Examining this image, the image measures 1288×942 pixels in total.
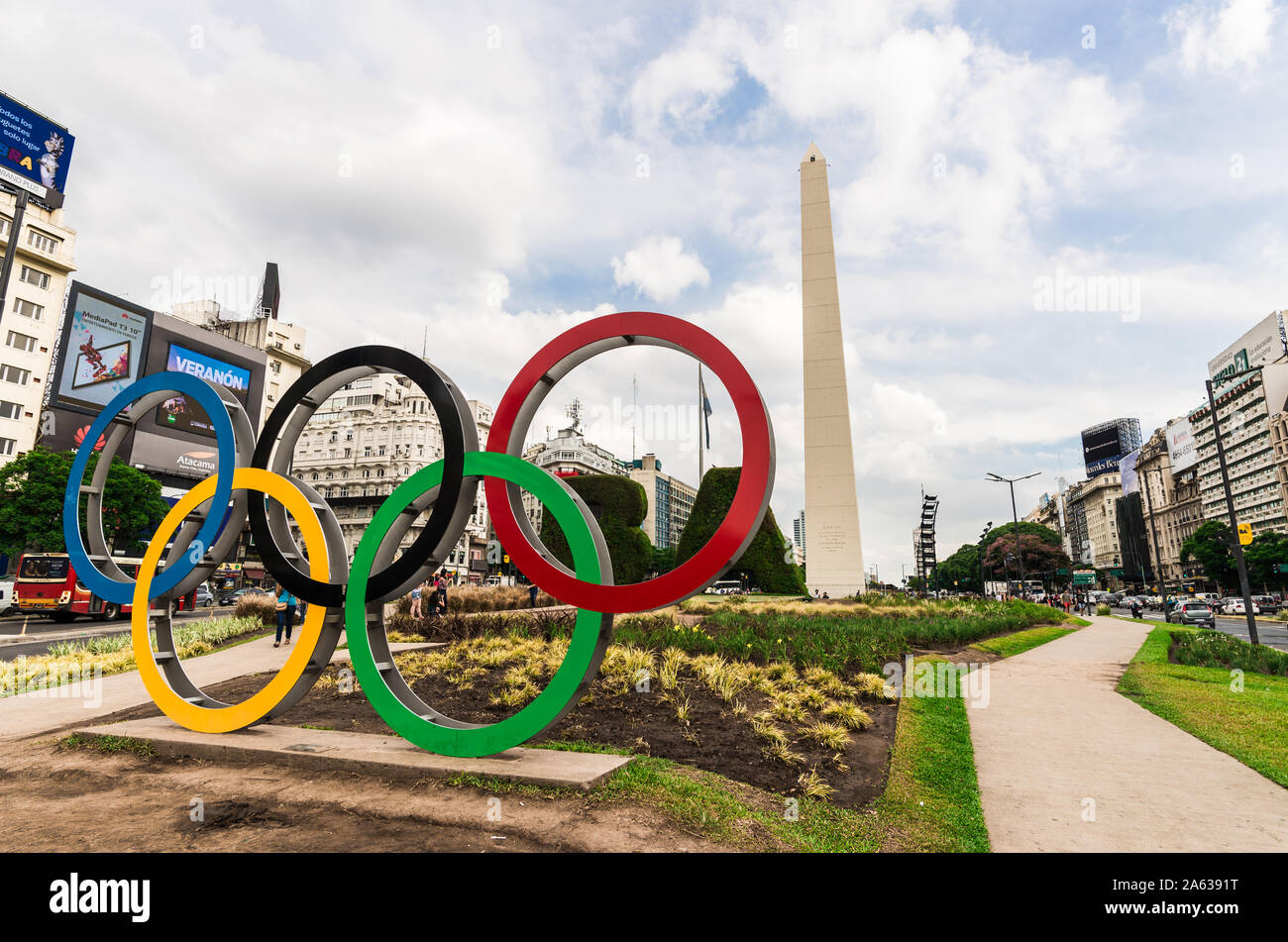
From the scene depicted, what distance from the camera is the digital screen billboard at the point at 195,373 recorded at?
52.2m

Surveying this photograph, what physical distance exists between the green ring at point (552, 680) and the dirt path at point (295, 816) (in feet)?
2.25

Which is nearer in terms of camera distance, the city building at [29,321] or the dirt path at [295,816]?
the dirt path at [295,816]

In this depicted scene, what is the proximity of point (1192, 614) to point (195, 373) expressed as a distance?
7129 cm

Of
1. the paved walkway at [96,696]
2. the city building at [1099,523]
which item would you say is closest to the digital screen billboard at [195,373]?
the paved walkway at [96,696]

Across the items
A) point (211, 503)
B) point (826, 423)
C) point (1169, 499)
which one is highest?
point (1169, 499)

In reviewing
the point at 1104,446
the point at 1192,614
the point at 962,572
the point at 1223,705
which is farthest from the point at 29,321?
the point at 1104,446

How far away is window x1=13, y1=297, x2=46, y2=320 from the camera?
45938 mm

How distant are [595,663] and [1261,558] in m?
71.8

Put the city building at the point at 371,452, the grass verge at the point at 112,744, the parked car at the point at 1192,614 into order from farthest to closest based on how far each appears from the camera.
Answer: the city building at the point at 371,452 → the parked car at the point at 1192,614 → the grass verge at the point at 112,744

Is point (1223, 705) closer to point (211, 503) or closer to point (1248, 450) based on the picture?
point (211, 503)

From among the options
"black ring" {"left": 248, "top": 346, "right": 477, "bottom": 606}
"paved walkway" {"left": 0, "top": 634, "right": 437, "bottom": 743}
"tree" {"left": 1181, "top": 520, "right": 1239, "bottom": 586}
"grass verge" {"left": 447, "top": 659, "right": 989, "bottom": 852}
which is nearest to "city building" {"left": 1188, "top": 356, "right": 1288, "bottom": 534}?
"tree" {"left": 1181, "top": 520, "right": 1239, "bottom": 586}

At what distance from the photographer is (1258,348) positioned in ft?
229

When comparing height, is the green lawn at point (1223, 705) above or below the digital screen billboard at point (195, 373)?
below

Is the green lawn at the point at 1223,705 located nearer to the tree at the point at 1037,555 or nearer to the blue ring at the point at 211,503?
the blue ring at the point at 211,503
